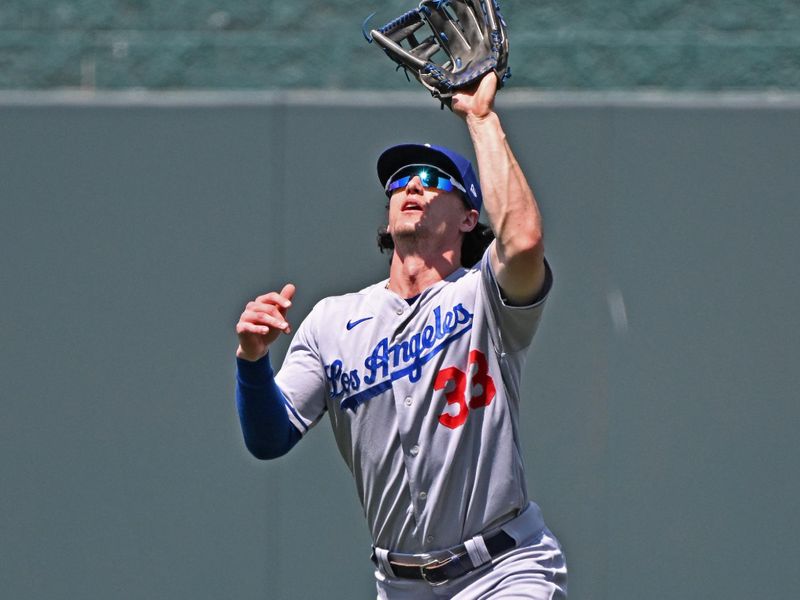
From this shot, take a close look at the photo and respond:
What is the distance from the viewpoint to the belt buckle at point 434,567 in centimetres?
336

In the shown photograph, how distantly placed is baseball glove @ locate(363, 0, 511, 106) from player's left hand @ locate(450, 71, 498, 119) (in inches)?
0.7

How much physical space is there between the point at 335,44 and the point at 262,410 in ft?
9.24

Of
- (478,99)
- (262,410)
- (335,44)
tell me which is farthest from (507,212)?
(335,44)

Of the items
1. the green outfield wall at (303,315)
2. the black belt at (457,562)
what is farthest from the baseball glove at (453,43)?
the green outfield wall at (303,315)

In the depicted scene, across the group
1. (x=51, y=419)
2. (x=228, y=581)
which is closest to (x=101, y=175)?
(x=51, y=419)

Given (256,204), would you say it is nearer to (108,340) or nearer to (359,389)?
(108,340)

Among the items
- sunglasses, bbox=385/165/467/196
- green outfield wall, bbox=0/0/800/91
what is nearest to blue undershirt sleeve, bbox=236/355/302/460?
sunglasses, bbox=385/165/467/196

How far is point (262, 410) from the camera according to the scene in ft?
11.2

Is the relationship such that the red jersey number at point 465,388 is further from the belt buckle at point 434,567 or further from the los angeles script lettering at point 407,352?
the belt buckle at point 434,567

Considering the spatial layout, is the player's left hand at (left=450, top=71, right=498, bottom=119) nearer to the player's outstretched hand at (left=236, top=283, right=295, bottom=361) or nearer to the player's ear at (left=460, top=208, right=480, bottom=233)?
the player's ear at (left=460, top=208, right=480, bottom=233)

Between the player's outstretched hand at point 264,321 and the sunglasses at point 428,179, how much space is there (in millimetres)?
562

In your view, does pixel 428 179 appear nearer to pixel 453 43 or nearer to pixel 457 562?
pixel 453 43

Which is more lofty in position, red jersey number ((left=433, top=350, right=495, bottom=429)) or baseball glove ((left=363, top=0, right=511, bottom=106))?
baseball glove ((left=363, top=0, right=511, bottom=106))

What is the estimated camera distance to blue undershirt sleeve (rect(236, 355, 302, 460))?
11.1ft
